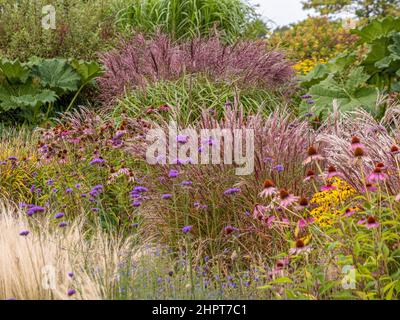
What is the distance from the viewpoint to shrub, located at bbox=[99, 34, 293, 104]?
792cm

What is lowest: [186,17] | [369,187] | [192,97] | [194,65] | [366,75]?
[369,187]

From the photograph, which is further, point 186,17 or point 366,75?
point 186,17

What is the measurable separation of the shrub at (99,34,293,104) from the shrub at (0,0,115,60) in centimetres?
162

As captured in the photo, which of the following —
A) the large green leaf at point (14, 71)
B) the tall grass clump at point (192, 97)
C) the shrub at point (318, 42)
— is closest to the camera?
the tall grass clump at point (192, 97)

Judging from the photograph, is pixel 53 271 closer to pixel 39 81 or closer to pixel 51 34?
pixel 39 81

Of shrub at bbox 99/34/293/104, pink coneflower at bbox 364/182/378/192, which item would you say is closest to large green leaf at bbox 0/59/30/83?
shrub at bbox 99/34/293/104

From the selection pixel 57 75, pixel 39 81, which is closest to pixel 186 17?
pixel 57 75

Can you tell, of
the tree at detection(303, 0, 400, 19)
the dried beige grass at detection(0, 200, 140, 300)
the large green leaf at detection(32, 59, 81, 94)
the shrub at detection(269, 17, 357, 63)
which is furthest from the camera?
the tree at detection(303, 0, 400, 19)

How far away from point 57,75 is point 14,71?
562 millimetres

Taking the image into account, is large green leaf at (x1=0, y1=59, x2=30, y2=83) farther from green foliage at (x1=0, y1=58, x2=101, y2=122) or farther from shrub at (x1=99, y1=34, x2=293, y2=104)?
shrub at (x1=99, y1=34, x2=293, y2=104)

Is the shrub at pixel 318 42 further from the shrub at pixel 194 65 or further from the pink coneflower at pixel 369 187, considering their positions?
the pink coneflower at pixel 369 187

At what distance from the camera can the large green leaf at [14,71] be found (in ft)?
29.7

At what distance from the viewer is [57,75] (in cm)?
944

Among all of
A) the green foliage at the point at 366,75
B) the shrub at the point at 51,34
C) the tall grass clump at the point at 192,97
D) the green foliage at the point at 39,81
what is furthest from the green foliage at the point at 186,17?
the tall grass clump at the point at 192,97
